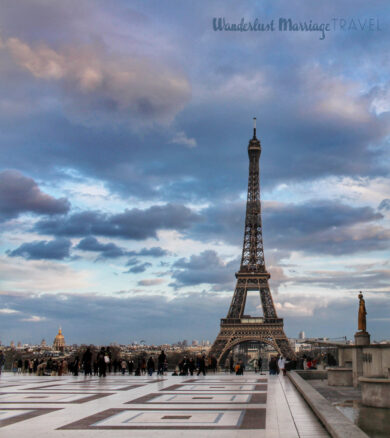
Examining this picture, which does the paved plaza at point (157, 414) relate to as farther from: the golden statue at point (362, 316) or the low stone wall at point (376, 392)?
the golden statue at point (362, 316)

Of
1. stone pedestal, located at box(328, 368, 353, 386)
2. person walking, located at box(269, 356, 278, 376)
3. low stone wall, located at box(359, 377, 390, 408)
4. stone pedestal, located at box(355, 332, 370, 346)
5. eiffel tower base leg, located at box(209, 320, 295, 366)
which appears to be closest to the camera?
low stone wall, located at box(359, 377, 390, 408)

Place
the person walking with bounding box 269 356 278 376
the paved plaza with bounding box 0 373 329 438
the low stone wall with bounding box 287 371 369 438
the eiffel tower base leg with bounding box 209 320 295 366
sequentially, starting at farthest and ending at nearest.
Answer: the eiffel tower base leg with bounding box 209 320 295 366, the person walking with bounding box 269 356 278 376, the paved plaza with bounding box 0 373 329 438, the low stone wall with bounding box 287 371 369 438

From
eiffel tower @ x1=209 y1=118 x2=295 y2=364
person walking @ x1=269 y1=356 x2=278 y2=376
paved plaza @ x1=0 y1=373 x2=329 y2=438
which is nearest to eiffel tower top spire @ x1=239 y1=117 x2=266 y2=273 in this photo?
eiffel tower @ x1=209 y1=118 x2=295 y2=364

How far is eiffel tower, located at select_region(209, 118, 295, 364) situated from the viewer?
250ft

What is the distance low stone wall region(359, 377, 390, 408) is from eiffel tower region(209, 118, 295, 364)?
57837 millimetres

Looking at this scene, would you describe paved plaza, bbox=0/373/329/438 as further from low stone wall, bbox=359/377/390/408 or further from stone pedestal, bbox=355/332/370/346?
stone pedestal, bbox=355/332/370/346

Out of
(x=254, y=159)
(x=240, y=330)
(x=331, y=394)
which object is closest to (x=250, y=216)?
(x=254, y=159)

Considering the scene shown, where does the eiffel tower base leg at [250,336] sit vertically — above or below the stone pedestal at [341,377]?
above

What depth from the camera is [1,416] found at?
39.6ft

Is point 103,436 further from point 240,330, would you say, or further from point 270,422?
point 240,330

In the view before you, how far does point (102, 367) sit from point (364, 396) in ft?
51.2

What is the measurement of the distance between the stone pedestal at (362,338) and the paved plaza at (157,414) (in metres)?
8.70

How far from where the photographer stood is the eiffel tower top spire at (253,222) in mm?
83625

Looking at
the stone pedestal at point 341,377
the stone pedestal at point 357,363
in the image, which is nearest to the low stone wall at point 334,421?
the stone pedestal at point 357,363
